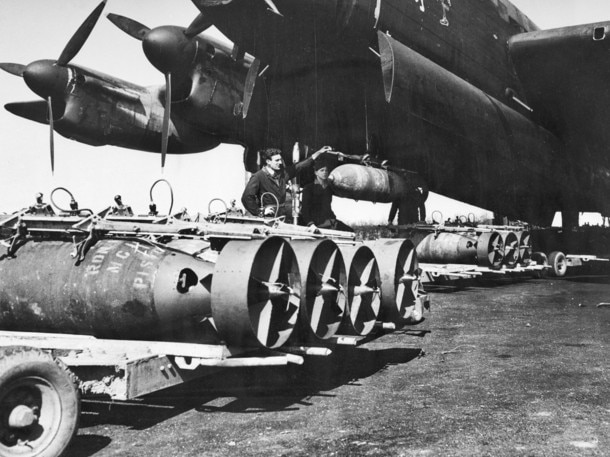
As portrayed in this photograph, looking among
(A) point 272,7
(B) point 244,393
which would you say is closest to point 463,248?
(A) point 272,7

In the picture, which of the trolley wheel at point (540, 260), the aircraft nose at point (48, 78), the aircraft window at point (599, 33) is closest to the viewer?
the aircraft nose at point (48, 78)

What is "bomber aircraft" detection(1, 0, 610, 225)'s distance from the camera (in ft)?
35.3

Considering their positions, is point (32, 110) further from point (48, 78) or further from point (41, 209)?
point (41, 209)

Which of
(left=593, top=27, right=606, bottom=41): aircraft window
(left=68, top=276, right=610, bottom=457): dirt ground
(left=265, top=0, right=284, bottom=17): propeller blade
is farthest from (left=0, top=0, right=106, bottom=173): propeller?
(left=593, top=27, right=606, bottom=41): aircraft window

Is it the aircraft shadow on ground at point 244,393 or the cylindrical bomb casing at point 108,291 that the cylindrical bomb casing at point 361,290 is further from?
the cylindrical bomb casing at point 108,291

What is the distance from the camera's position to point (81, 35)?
11.7 metres

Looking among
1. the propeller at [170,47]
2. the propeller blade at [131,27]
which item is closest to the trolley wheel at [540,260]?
the propeller at [170,47]

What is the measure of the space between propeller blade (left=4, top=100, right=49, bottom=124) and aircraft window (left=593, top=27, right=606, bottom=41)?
12.3 m

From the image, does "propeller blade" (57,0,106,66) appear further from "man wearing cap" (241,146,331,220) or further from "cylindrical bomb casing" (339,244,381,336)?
"cylindrical bomb casing" (339,244,381,336)

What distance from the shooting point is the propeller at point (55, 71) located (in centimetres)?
1162

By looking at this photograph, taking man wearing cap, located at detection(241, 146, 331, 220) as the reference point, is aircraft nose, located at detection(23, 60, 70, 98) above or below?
above

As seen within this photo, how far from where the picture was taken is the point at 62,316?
4531 millimetres

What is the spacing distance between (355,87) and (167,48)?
3625 mm

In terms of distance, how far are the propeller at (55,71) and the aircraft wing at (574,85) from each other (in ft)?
33.2
